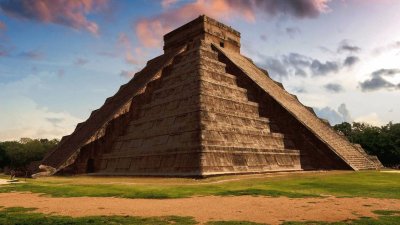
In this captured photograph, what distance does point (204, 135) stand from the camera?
26250 mm

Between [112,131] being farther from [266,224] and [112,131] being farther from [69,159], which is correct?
[266,224]

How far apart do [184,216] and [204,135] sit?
15.2 metres

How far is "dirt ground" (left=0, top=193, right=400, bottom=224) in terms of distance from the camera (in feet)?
36.6

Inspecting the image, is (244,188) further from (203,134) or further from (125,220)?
(125,220)

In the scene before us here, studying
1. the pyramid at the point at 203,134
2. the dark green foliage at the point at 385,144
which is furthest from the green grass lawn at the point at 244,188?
the dark green foliage at the point at 385,144

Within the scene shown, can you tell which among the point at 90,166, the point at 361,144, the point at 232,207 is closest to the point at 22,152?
the point at 90,166

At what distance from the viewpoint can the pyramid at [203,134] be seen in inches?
1064

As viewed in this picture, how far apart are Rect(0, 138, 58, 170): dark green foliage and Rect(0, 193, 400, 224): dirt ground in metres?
64.5

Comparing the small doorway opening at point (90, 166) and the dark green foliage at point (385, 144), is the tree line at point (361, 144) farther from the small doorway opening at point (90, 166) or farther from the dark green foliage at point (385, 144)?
the small doorway opening at point (90, 166)

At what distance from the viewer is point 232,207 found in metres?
13.0

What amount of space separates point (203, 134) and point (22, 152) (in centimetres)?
6205

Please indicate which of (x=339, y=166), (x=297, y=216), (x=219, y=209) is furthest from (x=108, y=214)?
(x=339, y=166)

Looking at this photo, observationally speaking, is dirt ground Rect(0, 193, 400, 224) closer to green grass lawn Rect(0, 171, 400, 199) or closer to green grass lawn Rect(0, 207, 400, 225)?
green grass lawn Rect(0, 207, 400, 225)

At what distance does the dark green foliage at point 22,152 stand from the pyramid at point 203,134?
130 ft
